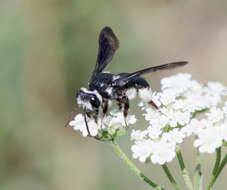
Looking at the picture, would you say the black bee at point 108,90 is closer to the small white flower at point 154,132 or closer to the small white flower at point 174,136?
the small white flower at point 154,132

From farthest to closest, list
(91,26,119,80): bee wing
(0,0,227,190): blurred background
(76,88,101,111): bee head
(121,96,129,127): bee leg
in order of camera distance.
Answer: (0,0,227,190): blurred background
(91,26,119,80): bee wing
(121,96,129,127): bee leg
(76,88,101,111): bee head

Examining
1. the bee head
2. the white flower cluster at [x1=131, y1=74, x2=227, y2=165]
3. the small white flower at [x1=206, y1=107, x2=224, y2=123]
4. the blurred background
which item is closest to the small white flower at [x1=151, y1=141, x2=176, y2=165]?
the white flower cluster at [x1=131, y1=74, x2=227, y2=165]

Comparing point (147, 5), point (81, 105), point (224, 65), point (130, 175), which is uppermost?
point (81, 105)

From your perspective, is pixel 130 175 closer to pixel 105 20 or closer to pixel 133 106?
pixel 133 106

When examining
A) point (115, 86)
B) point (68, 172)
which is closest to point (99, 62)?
point (115, 86)

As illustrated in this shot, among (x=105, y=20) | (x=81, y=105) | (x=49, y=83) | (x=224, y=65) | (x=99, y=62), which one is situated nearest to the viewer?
(x=81, y=105)

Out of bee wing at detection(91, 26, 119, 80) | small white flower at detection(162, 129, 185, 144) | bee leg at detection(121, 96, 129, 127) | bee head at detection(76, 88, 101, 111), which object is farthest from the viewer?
bee wing at detection(91, 26, 119, 80)

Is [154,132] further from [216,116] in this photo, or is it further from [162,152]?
[216,116]

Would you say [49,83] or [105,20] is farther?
[105,20]

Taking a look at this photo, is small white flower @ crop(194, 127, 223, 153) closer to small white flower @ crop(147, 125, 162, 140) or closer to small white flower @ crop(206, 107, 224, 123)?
small white flower @ crop(206, 107, 224, 123)
